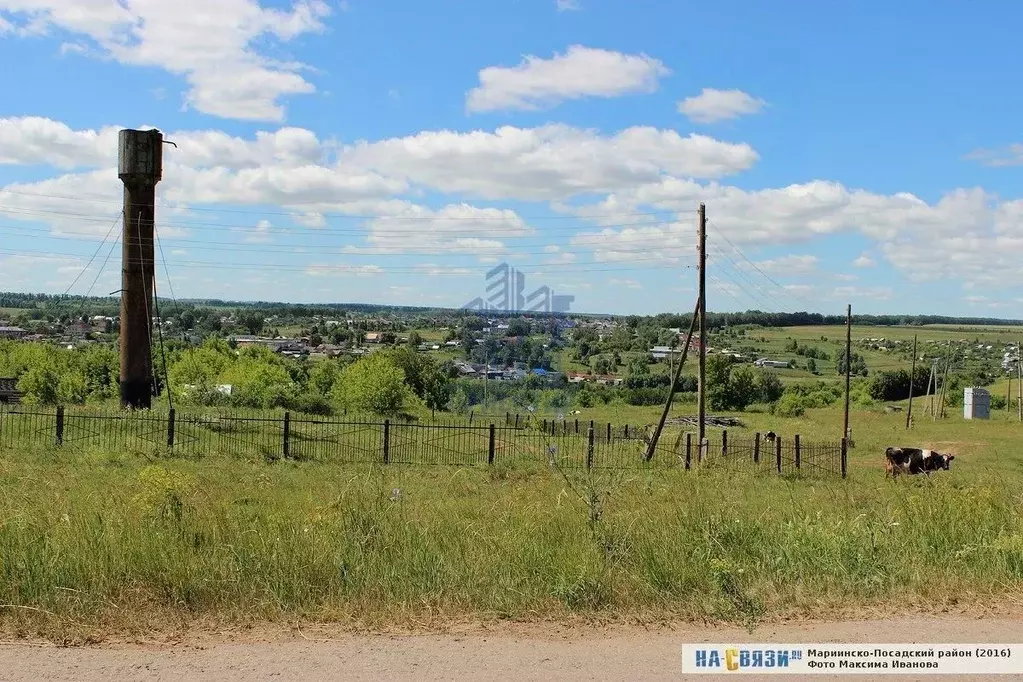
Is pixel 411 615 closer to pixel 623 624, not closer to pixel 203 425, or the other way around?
pixel 623 624

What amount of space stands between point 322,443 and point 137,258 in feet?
39.7

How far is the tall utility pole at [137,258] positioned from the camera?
110ft

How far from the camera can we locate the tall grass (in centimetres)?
562

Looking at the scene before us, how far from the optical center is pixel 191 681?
466cm

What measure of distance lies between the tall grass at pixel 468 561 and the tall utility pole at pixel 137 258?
1063 inches

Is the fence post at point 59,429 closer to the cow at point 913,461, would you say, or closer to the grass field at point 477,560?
the grass field at point 477,560

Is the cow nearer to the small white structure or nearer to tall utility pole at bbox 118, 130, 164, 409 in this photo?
tall utility pole at bbox 118, 130, 164, 409

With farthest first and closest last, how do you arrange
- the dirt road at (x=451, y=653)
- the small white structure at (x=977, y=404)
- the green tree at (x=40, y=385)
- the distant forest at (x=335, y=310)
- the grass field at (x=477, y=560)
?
the distant forest at (x=335, y=310), the small white structure at (x=977, y=404), the green tree at (x=40, y=385), the grass field at (x=477, y=560), the dirt road at (x=451, y=653)

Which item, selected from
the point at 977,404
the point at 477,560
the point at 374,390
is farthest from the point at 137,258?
the point at 977,404

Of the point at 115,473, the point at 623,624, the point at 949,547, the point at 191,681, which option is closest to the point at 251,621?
the point at 191,681

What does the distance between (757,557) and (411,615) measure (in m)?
2.63

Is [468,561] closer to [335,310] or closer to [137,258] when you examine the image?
[137,258]

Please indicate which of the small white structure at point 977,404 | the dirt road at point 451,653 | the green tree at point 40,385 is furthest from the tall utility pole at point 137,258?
the small white structure at point 977,404

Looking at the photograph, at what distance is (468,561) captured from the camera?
6.25 m
